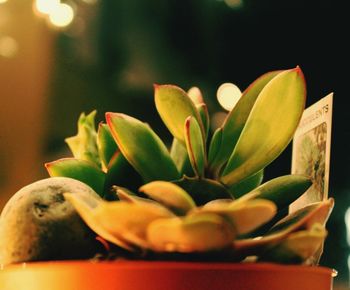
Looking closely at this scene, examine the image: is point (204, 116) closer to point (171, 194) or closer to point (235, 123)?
point (235, 123)

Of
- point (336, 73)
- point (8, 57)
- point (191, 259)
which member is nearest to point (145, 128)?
point (191, 259)

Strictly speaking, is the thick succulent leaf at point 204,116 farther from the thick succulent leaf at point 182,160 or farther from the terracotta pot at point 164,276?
the terracotta pot at point 164,276

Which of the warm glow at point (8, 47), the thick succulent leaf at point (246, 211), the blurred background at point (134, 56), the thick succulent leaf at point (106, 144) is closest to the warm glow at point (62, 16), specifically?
the blurred background at point (134, 56)

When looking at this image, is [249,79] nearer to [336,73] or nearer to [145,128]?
[336,73]

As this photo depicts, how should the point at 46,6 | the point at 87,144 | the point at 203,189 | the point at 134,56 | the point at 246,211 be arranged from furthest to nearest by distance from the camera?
the point at 134,56, the point at 46,6, the point at 87,144, the point at 203,189, the point at 246,211

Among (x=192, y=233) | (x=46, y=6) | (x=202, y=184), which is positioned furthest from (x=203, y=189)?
(x=46, y=6)

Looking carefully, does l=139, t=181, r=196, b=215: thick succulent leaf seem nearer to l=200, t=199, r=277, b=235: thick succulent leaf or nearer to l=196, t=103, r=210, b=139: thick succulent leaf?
l=200, t=199, r=277, b=235: thick succulent leaf
